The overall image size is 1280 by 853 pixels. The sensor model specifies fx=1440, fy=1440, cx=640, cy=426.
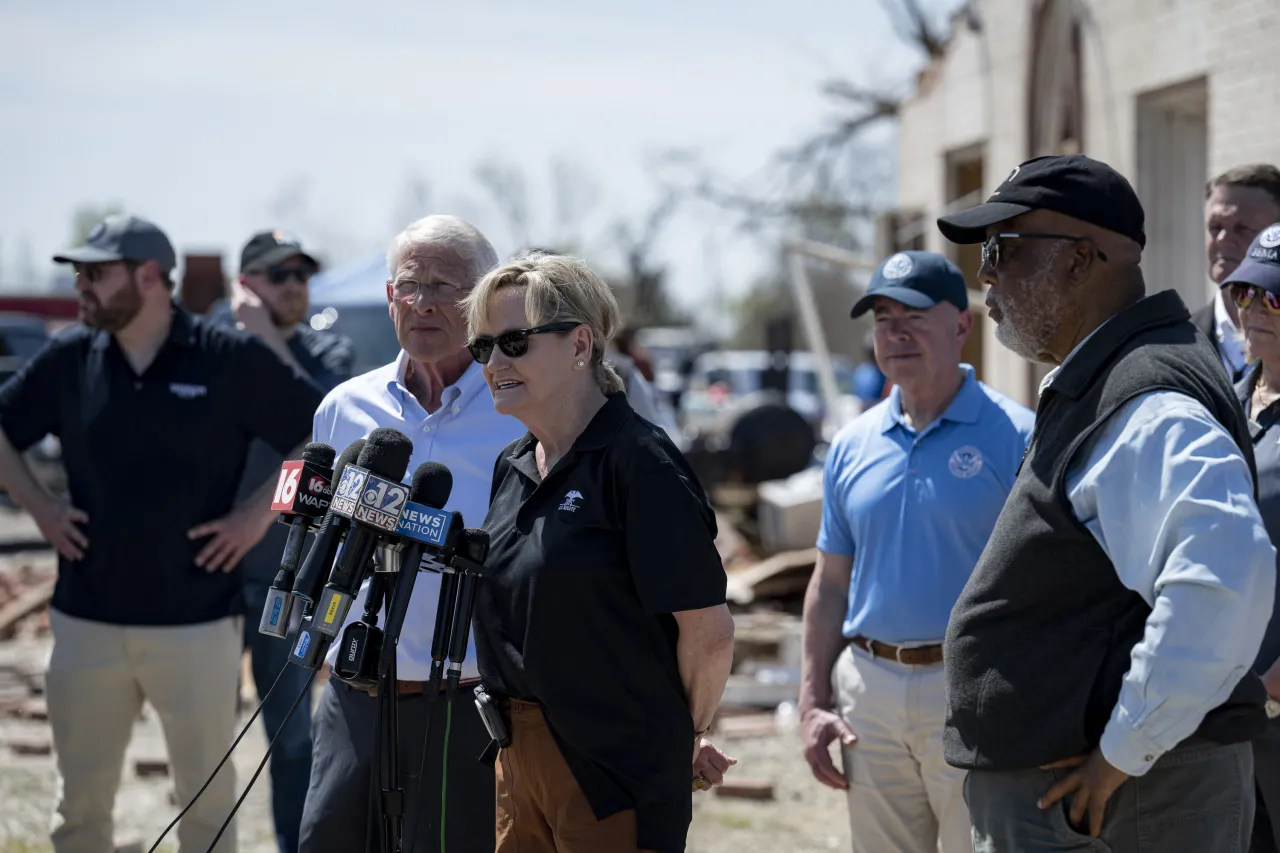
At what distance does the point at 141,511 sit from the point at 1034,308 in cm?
342

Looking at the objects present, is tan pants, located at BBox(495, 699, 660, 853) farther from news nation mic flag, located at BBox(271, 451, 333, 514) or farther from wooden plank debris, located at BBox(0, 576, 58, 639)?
wooden plank debris, located at BBox(0, 576, 58, 639)

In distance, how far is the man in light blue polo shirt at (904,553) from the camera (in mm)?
4227

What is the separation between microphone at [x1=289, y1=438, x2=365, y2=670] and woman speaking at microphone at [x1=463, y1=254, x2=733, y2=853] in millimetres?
373

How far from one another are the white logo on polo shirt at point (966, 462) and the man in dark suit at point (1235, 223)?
1168mm

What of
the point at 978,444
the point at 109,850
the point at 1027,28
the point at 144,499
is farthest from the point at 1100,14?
the point at 109,850

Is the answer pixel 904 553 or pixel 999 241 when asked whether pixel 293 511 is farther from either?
pixel 904 553

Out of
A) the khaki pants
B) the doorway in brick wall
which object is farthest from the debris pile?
the khaki pants

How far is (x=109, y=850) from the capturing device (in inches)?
203

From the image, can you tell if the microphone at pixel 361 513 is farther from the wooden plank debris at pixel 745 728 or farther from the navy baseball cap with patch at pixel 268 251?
the wooden plank debris at pixel 745 728

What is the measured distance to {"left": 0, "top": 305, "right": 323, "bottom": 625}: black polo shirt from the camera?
17.0 feet

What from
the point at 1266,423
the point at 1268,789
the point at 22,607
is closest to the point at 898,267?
the point at 1266,423

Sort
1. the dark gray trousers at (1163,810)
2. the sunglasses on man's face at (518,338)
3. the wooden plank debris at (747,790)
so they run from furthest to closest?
the wooden plank debris at (747,790) → the sunglasses on man's face at (518,338) → the dark gray trousers at (1163,810)

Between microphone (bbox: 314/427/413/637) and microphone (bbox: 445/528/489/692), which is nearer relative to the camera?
microphone (bbox: 314/427/413/637)

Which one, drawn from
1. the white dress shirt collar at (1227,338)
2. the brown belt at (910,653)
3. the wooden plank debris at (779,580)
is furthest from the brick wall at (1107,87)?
the brown belt at (910,653)
